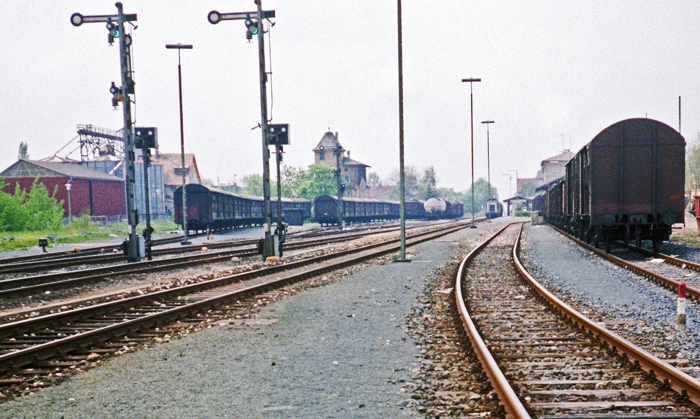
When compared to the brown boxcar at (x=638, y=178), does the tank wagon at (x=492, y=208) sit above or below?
below

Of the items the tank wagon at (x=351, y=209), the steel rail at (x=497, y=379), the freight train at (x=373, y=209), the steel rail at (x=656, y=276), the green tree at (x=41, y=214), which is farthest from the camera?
the freight train at (x=373, y=209)

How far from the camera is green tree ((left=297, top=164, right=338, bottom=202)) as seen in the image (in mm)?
87312

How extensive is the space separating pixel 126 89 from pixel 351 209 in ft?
126

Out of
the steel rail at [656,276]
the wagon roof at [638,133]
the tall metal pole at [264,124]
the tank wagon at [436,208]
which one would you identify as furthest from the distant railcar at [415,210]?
the wagon roof at [638,133]

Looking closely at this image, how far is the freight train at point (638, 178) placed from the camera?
614 inches

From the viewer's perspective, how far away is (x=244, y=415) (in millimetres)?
4094

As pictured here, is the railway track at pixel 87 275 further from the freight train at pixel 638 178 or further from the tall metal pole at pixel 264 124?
the freight train at pixel 638 178

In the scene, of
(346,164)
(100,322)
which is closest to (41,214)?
(100,322)

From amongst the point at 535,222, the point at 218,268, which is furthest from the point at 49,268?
the point at 535,222

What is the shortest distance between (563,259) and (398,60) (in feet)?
24.7

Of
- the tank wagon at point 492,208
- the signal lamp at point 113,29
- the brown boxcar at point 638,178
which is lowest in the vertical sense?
the tank wagon at point 492,208

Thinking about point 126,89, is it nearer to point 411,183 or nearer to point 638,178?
point 638,178

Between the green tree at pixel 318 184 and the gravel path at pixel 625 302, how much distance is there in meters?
72.7

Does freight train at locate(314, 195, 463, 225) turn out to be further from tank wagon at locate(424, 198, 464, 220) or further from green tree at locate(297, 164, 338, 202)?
green tree at locate(297, 164, 338, 202)
